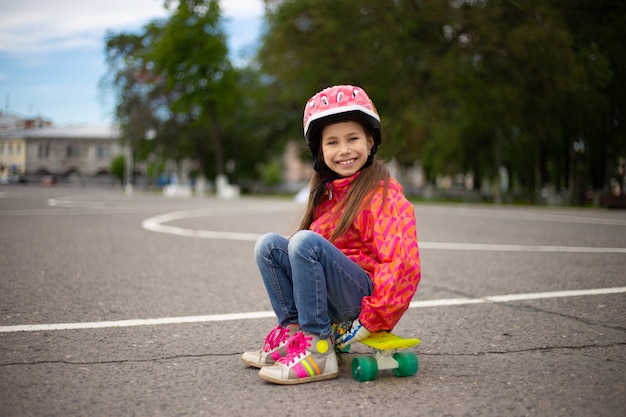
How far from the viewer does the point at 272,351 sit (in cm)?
291

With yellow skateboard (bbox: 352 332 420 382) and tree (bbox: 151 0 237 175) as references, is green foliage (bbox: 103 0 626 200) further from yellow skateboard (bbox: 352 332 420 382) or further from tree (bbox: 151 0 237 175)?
yellow skateboard (bbox: 352 332 420 382)

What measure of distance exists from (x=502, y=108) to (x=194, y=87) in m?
20.7

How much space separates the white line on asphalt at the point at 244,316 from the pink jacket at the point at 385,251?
1.32m

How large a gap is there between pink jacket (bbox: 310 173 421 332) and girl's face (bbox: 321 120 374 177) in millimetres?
62

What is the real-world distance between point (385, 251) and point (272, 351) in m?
0.76

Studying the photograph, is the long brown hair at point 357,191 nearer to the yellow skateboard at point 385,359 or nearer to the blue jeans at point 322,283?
the blue jeans at point 322,283

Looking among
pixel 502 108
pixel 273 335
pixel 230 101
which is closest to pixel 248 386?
pixel 273 335

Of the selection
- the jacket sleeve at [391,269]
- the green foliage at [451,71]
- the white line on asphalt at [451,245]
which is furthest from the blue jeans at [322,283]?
the green foliage at [451,71]

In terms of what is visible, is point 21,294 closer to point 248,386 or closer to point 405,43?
point 248,386

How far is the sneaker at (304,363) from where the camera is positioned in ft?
8.72

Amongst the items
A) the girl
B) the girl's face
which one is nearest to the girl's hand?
the girl

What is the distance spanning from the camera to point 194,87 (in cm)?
3912

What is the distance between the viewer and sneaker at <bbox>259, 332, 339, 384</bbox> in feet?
8.72

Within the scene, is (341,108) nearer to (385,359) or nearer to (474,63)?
(385,359)
